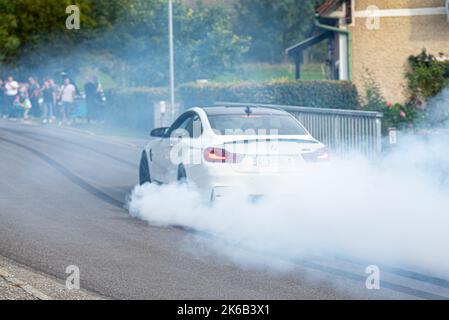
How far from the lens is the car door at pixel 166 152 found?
13289 millimetres

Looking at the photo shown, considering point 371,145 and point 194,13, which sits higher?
point 194,13

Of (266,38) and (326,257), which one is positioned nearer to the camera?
(326,257)

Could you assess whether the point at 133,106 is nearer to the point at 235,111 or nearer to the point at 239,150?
the point at 235,111

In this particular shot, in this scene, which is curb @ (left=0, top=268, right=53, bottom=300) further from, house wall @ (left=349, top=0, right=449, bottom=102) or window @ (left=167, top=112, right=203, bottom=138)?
house wall @ (left=349, top=0, right=449, bottom=102)

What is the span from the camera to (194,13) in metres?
44.5

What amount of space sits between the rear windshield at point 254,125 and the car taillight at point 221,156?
0.45 metres

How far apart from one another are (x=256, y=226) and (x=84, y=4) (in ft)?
153

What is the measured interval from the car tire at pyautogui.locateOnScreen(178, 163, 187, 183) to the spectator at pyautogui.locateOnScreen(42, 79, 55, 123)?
84.3 ft

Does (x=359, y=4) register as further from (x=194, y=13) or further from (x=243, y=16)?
(x=243, y=16)

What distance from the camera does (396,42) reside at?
31.2 metres

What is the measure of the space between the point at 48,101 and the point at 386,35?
13.7 m
